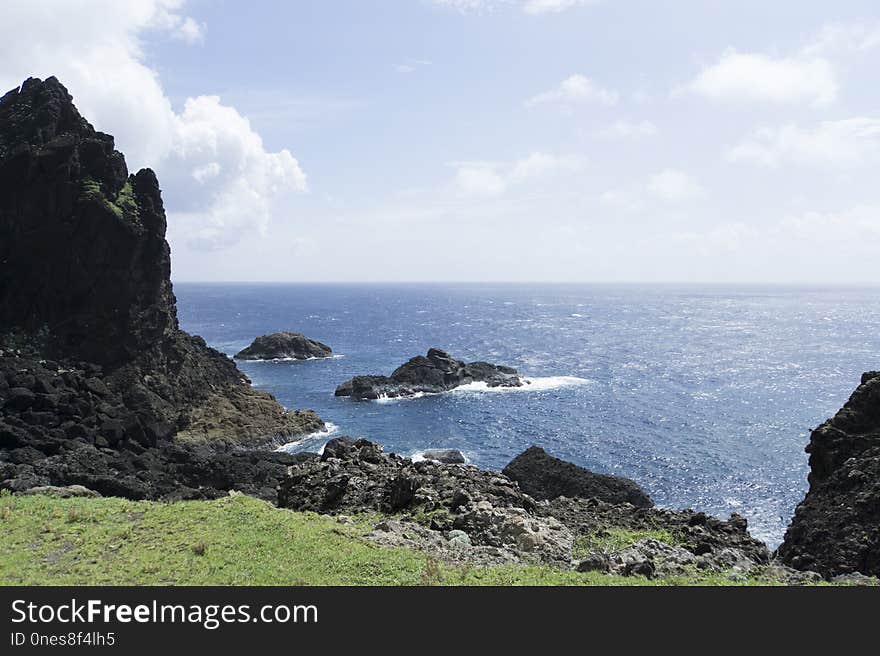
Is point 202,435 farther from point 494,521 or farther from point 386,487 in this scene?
point 494,521

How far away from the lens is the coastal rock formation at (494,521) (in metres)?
21.0

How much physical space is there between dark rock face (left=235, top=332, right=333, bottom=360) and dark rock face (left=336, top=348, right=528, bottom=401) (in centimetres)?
3250


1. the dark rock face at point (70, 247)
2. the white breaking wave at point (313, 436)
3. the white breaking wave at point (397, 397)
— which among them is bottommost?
the white breaking wave at point (313, 436)

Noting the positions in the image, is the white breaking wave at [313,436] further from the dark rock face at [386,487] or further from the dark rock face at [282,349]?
the dark rock face at [282,349]

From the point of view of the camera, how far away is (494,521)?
2523 cm

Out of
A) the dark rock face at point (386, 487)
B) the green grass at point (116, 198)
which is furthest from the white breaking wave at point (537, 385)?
the dark rock face at point (386, 487)

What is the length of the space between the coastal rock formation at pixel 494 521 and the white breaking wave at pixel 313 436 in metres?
27.8

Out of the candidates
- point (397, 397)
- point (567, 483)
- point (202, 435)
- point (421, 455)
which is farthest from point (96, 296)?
point (567, 483)

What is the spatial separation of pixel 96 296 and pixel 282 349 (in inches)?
2158

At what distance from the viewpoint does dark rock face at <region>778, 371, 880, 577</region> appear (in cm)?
2314

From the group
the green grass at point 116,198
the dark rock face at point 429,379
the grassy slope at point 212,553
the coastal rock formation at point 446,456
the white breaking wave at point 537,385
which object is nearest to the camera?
the grassy slope at point 212,553
